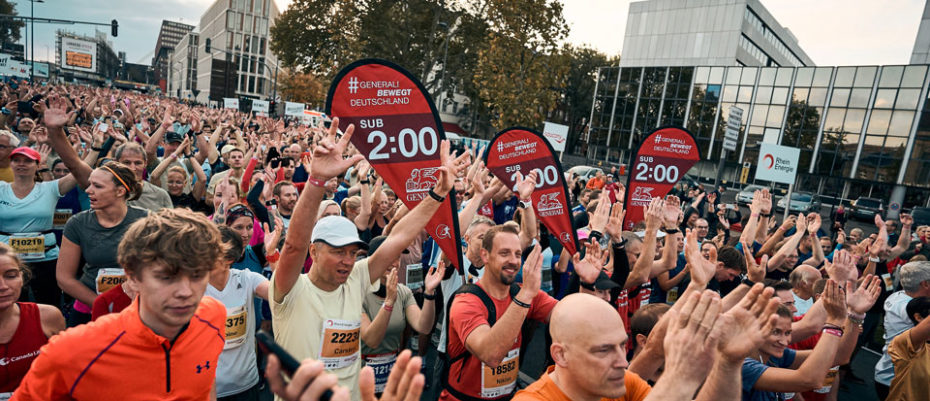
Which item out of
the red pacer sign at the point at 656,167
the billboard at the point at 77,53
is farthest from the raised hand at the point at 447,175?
the billboard at the point at 77,53

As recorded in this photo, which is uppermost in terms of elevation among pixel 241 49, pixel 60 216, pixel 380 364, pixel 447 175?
pixel 241 49

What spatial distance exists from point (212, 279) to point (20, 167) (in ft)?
9.33

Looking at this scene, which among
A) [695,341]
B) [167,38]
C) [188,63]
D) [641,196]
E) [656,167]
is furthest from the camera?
[167,38]

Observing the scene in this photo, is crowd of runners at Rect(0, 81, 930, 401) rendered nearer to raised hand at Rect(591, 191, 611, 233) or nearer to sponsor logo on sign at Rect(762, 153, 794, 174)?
raised hand at Rect(591, 191, 611, 233)

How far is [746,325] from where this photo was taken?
1856 mm

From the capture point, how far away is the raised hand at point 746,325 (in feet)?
5.94

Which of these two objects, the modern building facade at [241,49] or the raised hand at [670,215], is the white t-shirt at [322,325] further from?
the modern building facade at [241,49]

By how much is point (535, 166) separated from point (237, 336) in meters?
3.39

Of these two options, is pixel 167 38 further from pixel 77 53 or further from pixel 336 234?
pixel 336 234

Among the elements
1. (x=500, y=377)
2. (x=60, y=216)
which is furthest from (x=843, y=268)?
(x=60, y=216)

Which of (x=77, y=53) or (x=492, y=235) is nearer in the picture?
(x=492, y=235)

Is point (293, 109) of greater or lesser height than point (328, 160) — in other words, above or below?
above

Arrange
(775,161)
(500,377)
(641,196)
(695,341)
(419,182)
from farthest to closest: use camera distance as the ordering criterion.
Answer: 1. (775,161)
2. (641,196)
3. (419,182)
4. (500,377)
5. (695,341)

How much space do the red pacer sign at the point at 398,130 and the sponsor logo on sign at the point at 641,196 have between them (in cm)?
290
